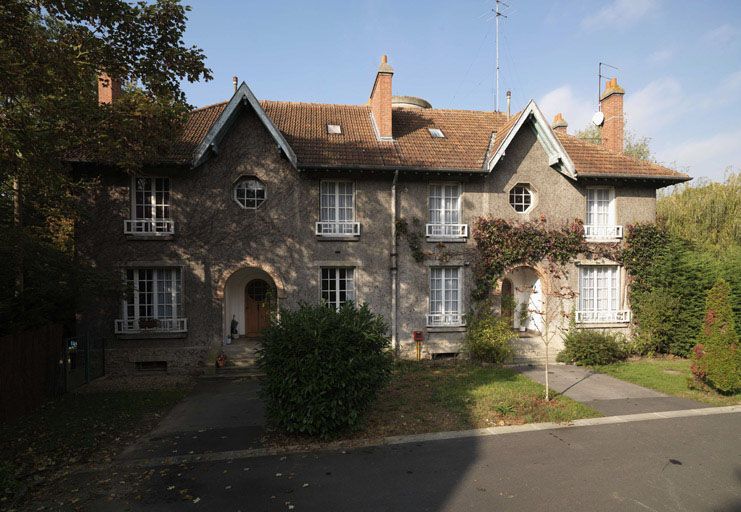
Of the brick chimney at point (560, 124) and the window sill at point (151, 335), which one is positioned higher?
the brick chimney at point (560, 124)

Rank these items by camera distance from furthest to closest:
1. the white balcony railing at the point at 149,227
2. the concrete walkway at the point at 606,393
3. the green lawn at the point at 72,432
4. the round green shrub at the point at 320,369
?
the white balcony railing at the point at 149,227 → the concrete walkway at the point at 606,393 → the round green shrub at the point at 320,369 → the green lawn at the point at 72,432

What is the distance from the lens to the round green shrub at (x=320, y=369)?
748 cm

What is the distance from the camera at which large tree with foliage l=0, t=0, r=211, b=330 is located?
7152mm

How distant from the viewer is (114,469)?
6.86m

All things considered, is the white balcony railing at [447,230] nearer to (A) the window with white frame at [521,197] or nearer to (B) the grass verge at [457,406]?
(A) the window with white frame at [521,197]

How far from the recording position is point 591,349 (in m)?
14.0

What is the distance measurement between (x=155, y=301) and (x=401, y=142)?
10.7 m

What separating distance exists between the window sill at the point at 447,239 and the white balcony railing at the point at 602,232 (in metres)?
4.90

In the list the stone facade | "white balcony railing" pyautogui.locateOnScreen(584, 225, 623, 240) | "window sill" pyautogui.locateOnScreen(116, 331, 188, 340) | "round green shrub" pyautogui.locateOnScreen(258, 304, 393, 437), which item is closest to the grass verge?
→ "round green shrub" pyautogui.locateOnScreen(258, 304, 393, 437)

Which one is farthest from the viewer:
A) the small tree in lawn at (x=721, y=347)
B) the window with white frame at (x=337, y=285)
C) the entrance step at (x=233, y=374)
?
the window with white frame at (x=337, y=285)

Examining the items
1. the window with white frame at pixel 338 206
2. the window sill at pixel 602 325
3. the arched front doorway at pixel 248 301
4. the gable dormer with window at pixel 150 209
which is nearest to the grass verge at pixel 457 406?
the window sill at pixel 602 325

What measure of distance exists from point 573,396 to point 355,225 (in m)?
8.49

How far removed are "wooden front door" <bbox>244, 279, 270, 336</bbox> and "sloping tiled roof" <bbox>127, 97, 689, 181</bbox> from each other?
562 centimetres

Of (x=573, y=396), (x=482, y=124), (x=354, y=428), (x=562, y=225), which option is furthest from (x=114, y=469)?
(x=482, y=124)
